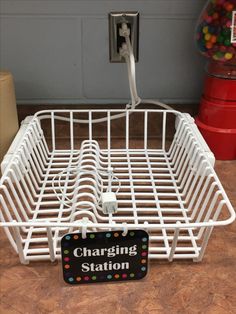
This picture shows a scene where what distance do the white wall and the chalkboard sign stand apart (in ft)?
1.76

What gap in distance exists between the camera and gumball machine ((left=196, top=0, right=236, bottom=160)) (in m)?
0.80

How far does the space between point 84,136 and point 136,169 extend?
0.72 feet

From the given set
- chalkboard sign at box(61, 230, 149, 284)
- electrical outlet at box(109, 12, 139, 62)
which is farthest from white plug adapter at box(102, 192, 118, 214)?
electrical outlet at box(109, 12, 139, 62)

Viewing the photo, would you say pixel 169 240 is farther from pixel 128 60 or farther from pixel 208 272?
pixel 128 60

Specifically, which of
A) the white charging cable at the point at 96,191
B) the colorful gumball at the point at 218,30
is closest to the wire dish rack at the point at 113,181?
the white charging cable at the point at 96,191

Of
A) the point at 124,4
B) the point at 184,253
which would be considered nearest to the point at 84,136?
the point at 124,4

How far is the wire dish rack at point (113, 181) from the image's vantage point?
24.3 inches

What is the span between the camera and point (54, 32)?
91 cm

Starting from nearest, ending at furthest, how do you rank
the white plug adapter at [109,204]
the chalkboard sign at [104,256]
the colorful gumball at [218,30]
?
the chalkboard sign at [104,256], the white plug adapter at [109,204], the colorful gumball at [218,30]

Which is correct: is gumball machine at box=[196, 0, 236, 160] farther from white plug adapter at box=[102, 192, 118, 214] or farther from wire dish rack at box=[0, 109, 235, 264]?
white plug adapter at box=[102, 192, 118, 214]

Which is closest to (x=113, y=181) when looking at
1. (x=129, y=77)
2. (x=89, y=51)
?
(x=129, y=77)

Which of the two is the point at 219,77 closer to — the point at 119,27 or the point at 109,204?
the point at 119,27

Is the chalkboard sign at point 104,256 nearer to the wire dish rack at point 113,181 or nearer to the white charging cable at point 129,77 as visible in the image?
the wire dish rack at point 113,181

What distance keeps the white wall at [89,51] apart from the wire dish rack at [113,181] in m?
0.07
